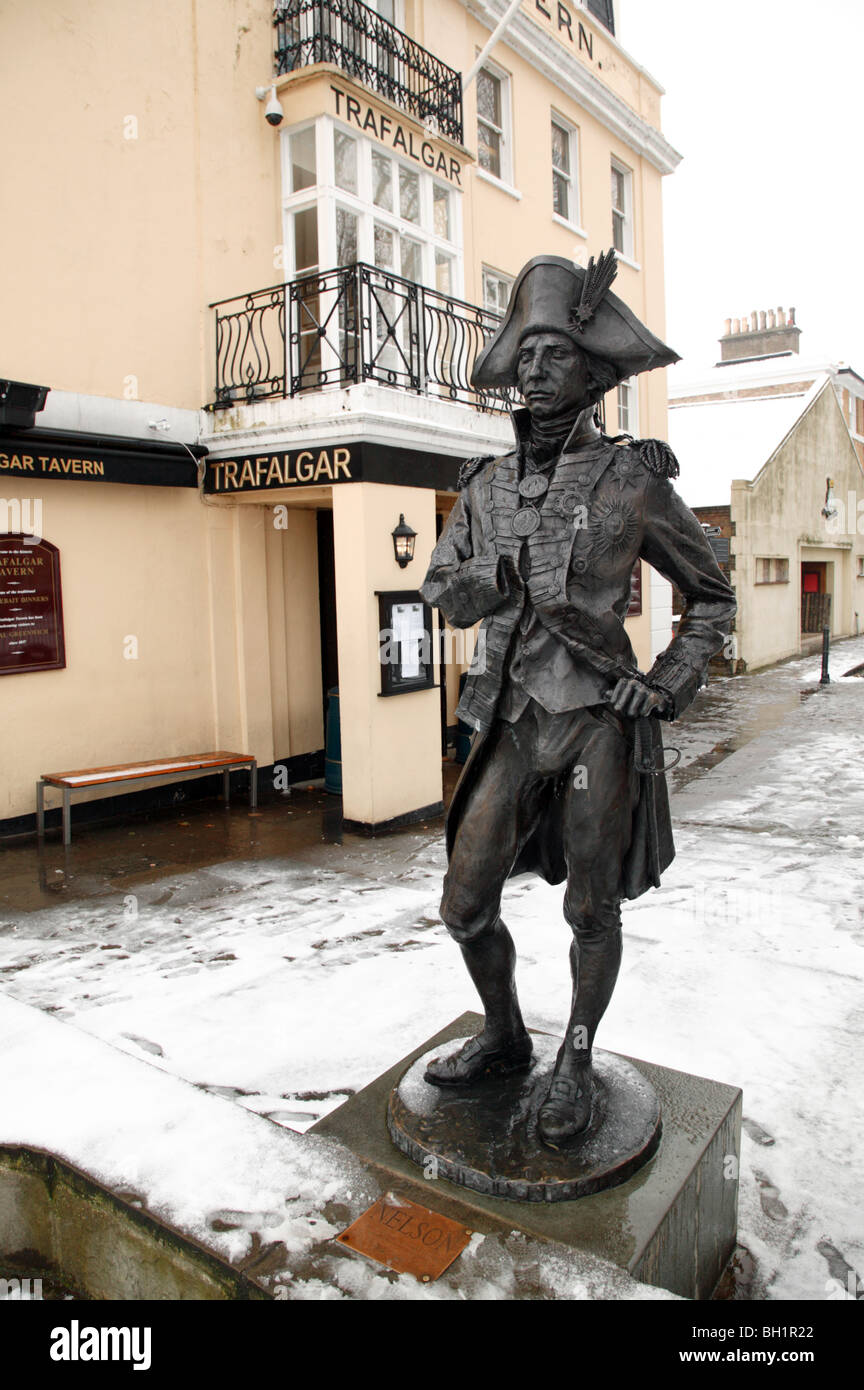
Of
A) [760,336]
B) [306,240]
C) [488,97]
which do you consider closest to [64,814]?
[306,240]

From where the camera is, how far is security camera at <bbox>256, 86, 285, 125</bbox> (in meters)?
9.46

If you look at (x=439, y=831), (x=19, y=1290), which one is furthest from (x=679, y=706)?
(x=439, y=831)

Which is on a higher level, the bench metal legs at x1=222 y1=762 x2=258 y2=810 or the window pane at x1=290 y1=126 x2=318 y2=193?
the window pane at x1=290 y1=126 x2=318 y2=193

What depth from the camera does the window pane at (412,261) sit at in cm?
1093

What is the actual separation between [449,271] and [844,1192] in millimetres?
10889

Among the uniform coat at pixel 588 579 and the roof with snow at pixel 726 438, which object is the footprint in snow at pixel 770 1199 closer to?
the uniform coat at pixel 588 579

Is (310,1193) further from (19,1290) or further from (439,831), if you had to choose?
(439,831)

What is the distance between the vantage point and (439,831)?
8555 millimetres

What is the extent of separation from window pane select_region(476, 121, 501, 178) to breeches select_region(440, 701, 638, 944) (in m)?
11.9

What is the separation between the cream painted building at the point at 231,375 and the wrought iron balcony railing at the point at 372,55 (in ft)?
0.15

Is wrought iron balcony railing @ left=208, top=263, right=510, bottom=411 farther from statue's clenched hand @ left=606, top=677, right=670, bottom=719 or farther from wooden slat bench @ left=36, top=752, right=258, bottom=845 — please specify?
statue's clenched hand @ left=606, top=677, right=670, bottom=719

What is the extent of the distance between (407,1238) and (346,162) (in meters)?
10.1

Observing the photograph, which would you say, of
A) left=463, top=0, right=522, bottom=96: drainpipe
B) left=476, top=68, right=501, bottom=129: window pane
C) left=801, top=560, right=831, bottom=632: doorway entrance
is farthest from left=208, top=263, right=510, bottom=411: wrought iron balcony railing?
left=801, top=560, right=831, bottom=632: doorway entrance

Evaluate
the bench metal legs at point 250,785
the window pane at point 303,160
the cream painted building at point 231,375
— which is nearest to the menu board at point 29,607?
the cream painted building at point 231,375
